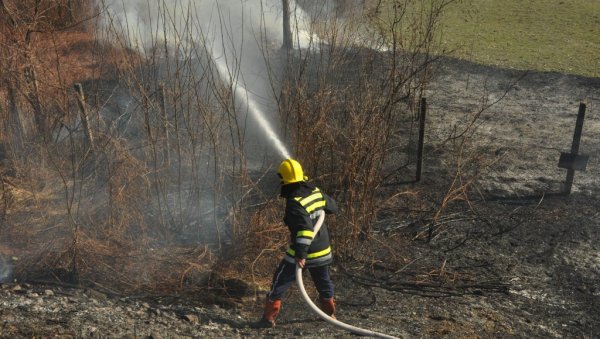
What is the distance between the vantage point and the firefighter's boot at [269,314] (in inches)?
215

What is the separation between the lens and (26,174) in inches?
303

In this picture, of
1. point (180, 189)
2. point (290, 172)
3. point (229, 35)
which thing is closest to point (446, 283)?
point (290, 172)

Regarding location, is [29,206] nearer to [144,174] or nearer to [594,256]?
[144,174]

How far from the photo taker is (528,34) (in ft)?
56.9

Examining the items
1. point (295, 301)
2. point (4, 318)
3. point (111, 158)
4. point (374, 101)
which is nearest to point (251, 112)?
point (111, 158)

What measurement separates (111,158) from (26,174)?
112cm

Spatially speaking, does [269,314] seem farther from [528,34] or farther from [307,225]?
[528,34]

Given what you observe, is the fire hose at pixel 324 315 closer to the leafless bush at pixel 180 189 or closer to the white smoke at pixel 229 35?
the leafless bush at pixel 180 189

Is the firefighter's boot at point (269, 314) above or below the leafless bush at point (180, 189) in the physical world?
below

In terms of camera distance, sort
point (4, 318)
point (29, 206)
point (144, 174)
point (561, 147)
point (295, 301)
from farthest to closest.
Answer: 1. point (561, 147)
2. point (29, 206)
3. point (144, 174)
4. point (295, 301)
5. point (4, 318)

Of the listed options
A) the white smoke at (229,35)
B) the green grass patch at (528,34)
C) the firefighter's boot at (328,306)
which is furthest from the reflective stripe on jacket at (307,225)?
the green grass patch at (528,34)

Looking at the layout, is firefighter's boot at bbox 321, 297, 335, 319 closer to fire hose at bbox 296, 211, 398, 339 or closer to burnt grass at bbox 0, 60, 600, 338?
burnt grass at bbox 0, 60, 600, 338

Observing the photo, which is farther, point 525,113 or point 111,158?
point 525,113

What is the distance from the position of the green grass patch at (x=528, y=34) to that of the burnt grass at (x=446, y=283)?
521 centimetres
